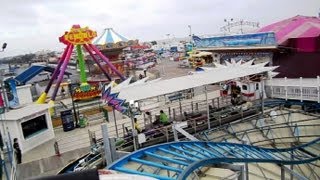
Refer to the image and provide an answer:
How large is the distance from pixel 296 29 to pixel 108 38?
22612mm

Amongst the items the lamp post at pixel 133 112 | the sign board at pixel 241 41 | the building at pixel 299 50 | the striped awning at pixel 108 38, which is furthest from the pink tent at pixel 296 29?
the striped awning at pixel 108 38

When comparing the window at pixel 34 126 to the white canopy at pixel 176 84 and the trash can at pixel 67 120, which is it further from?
the white canopy at pixel 176 84

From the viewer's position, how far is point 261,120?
16.0m

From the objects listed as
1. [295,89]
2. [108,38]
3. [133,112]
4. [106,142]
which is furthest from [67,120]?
[108,38]

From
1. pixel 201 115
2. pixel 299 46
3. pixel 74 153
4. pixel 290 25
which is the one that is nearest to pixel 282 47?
pixel 299 46

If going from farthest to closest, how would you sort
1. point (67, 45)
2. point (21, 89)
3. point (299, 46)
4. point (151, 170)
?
point (67, 45), point (299, 46), point (21, 89), point (151, 170)

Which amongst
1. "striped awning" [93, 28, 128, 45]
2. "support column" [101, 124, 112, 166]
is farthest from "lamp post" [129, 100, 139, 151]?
"striped awning" [93, 28, 128, 45]

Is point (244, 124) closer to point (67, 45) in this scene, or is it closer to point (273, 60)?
point (273, 60)

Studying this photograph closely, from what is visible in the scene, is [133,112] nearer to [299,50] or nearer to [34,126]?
[34,126]

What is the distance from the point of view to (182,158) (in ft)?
28.3

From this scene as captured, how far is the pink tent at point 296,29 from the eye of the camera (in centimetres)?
2118

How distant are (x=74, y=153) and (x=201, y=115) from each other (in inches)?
236

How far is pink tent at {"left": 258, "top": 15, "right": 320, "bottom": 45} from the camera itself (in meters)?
21.2

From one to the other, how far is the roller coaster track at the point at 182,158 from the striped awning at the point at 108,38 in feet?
97.6
